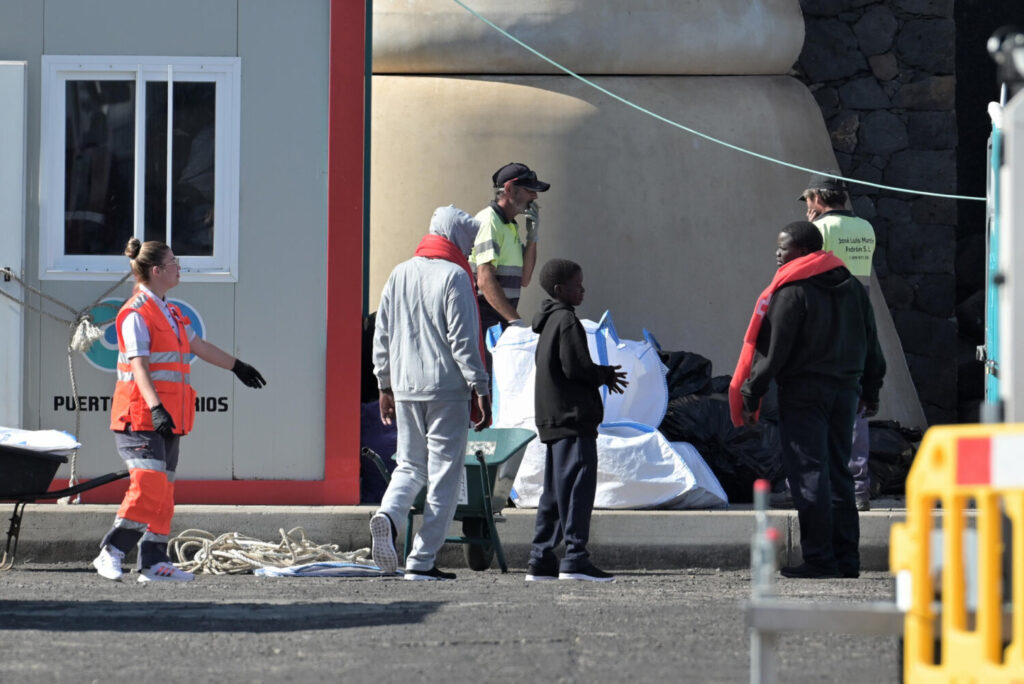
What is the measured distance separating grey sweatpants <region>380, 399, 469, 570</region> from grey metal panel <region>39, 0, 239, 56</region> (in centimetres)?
232

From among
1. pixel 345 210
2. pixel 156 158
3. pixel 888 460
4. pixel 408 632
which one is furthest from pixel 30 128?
pixel 888 460

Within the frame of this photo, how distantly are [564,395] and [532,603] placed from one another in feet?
4.28

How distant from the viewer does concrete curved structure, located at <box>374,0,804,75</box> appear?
11836mm

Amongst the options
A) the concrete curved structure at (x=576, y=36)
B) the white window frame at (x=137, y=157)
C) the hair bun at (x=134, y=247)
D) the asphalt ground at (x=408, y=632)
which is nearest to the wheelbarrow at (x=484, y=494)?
the asphalt ground at (x=408, y=632)

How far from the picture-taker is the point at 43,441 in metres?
8.20

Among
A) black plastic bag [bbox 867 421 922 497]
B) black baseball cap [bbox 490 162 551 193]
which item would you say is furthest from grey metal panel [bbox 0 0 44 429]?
black plastic bag [bbox 867 421 922 497]

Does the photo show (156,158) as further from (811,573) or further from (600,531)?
(811,573)

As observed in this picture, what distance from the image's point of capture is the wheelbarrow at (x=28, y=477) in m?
7.97

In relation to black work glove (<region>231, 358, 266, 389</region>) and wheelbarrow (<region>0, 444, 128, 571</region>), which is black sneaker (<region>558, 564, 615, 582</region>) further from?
wheelbarrow (<region>0, 444, 128, 571</region>)

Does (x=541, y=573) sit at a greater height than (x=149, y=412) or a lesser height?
lesser

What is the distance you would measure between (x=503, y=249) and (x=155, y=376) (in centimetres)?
259

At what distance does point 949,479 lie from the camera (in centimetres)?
371

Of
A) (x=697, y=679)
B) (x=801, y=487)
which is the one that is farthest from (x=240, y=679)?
(x=801, y=487)

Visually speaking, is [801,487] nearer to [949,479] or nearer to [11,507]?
[11,507]
